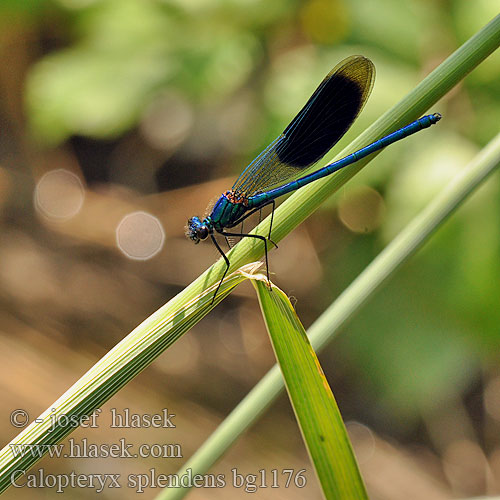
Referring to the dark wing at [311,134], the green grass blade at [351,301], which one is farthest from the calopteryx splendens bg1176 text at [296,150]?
the green grass blade at [351,301]

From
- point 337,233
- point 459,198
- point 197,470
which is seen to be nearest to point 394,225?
point 337,233

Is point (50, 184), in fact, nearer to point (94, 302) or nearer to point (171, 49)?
point (94, 302)

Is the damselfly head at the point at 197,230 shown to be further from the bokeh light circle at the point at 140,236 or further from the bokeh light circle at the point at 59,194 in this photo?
the bokeh light circle at the point at 59,194

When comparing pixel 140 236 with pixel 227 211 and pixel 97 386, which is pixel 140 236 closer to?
pixel 227 211

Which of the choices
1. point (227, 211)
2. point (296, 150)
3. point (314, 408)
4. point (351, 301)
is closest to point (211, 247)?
point (227, 211)

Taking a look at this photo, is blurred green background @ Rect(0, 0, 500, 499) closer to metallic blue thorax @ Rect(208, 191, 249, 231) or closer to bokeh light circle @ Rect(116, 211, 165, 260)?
bokeh light circle @ Rect(116, 211, 165, 260)
